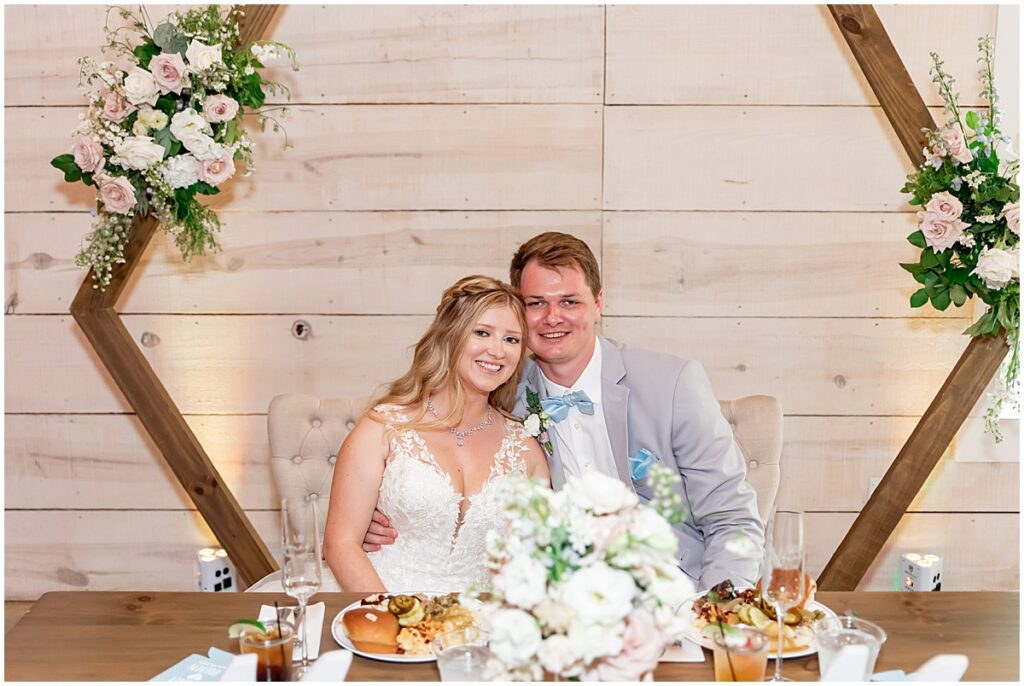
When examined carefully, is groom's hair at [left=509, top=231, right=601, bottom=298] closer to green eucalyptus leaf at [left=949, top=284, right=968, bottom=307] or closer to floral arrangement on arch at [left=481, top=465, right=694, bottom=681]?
green eucalyptus leaf at [left=949, top=284, right=968, bottom=307]

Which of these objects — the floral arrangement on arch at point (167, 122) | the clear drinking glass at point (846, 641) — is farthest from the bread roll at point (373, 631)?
the floral arrangement on arch at point (167, 122)

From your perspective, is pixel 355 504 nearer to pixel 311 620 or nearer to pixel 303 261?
pixel 311 620

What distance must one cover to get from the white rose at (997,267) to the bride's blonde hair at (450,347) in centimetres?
127

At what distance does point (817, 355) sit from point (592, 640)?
222 centimetres

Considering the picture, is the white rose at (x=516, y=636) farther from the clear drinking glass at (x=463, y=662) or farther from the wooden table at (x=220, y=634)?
the wooden table at (x=220, y=634)

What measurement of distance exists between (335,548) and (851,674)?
1.31 meters

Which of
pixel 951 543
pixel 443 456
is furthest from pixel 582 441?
pixel 951 543

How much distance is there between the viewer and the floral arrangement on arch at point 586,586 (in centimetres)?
109

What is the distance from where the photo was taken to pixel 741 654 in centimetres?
137

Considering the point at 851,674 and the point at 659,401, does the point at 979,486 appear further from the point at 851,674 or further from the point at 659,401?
the point at 851,674

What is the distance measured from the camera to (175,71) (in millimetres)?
2492

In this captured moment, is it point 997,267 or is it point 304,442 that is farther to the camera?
point 304,442

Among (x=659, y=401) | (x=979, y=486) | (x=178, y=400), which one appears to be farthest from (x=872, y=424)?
(x=178, y=400)

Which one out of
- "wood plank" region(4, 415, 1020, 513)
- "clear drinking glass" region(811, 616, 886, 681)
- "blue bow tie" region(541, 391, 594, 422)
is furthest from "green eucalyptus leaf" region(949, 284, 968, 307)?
"clear drinking glass" region(811, 616, 886, 681)
